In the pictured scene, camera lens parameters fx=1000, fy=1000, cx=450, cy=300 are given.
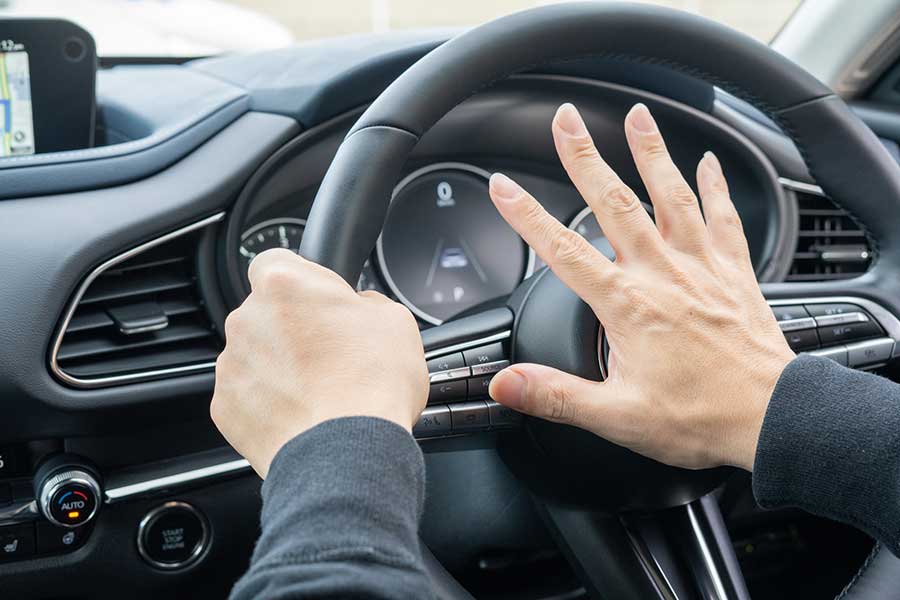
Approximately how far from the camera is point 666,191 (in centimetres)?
93

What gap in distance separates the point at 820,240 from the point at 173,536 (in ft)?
3.65

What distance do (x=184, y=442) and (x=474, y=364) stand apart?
0.43 meters

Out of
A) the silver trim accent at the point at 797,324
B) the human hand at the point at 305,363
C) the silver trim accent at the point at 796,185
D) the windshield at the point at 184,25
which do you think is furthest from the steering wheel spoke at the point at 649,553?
the windshield at the point at 184,25

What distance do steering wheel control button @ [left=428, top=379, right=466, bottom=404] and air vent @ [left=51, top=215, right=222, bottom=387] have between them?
37 cm

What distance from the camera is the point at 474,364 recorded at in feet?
3.33

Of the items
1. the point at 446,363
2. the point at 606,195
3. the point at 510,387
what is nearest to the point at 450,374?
the point at 446,363

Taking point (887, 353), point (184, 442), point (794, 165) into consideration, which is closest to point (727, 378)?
point (887, 353)

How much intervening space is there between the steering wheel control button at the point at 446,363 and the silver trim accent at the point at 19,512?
1.66 ft

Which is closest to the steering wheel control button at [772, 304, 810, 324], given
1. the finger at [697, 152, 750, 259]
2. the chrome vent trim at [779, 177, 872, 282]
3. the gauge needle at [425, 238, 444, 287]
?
the finger at [697, 152, 750, 259]

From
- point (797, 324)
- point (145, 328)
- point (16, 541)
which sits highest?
point (797, 324)

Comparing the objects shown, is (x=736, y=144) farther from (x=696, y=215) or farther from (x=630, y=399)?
(x=630, y=399)

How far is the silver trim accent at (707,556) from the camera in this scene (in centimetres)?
107

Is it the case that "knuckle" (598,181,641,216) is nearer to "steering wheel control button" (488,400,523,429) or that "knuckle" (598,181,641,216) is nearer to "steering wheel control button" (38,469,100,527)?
"steering wheel control button" (488,400,523,429)

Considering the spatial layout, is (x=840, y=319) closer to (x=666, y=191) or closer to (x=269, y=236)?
(x=666, y=191)
